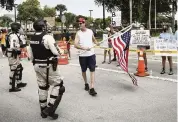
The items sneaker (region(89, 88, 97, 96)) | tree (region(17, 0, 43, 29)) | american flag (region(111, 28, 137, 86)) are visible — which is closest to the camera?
sneaker (region(89, 88, 97, 96))

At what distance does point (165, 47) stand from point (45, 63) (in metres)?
5.60

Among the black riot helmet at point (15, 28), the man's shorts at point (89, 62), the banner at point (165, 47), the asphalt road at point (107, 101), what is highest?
the black riot helmet at point (15, 28)

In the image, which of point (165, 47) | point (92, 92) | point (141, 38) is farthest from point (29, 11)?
point (92, 92)

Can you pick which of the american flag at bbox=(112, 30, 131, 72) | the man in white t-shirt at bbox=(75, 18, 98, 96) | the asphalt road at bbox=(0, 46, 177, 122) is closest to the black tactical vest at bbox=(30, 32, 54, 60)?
the asphalt road at bbox=(0, 46, 177, 122)

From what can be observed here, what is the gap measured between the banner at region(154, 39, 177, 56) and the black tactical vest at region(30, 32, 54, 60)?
17.6 ft

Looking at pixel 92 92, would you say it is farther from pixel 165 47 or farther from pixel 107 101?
pixel 165 47

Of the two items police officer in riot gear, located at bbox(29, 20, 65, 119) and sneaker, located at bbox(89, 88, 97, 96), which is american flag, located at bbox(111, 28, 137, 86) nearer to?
sneaker, located at bbox(89, 88, 97, 96)

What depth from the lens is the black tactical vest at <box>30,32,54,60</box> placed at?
5555 mm

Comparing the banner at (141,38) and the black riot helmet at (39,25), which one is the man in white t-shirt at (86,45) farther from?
the banner at (141,38)

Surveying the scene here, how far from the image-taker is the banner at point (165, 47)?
9.99 meters

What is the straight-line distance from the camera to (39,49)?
5613 millimetres

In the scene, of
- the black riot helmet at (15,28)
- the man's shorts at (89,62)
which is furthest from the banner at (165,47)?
the black riot helmet at (15,28)

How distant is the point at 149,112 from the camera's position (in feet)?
19.6

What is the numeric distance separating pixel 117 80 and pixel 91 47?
2.16 metres
